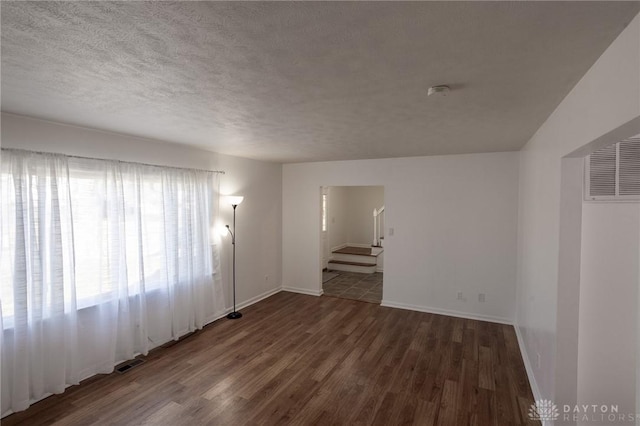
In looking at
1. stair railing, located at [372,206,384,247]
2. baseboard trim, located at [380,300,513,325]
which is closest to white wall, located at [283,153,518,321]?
baseboard trim, located at [380,300,513,325]

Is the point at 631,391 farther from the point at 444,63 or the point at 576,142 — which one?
the point at 444,63

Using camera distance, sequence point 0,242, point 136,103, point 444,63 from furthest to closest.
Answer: point 0,242 → point 136,103 → point 444,63

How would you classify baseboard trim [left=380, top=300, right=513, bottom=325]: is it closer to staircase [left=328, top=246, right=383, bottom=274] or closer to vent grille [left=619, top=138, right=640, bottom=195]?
staircase [left=328, top=246, right=383, bottom=274]

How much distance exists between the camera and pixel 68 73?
5.72ft

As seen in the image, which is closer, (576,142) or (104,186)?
(576,142)

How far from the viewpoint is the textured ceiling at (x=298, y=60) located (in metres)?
1.16

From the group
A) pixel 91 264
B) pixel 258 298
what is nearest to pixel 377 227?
pixel 258 298

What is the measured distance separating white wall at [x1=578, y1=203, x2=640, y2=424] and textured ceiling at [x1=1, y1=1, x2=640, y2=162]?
96cm

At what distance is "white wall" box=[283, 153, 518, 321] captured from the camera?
4523 millimetres

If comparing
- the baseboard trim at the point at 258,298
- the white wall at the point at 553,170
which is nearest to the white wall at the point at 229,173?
the baseboard trim at the point at 258,298

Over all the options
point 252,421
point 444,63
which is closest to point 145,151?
point 252,421

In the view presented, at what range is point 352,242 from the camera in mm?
9547

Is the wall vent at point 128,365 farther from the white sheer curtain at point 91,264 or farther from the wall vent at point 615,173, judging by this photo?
the wall vent at point 615,173

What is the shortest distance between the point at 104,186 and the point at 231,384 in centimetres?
239
